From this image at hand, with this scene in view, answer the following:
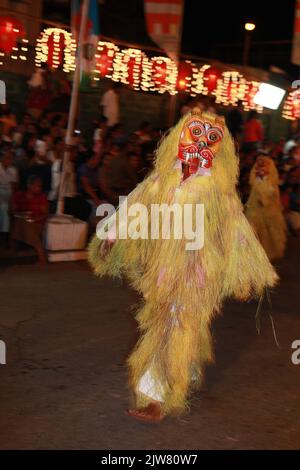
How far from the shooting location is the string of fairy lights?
12.1 metres

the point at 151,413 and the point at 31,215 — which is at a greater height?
the point at 31,215

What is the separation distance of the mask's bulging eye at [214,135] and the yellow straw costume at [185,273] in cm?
6

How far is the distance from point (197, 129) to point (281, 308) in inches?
161

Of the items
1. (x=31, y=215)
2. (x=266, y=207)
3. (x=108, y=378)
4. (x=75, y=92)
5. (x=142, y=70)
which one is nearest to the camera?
(x=108, y=378)

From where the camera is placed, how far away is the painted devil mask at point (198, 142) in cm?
413

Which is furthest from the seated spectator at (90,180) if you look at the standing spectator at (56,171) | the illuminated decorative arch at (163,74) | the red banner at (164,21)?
the illuminated decorative arch at (163,74)

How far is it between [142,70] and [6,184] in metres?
5.53

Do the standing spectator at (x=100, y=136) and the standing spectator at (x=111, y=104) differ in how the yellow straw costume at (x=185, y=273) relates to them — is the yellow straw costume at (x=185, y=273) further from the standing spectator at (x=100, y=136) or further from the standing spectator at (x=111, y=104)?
the standing spectator at (x=111, y=104)

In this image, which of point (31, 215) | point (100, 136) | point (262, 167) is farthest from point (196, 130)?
point (100, 136)

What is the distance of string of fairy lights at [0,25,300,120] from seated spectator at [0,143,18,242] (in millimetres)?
2035

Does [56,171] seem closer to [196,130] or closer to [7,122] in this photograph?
[7,122]

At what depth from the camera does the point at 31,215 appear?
8.86 metres

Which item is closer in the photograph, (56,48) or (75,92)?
(75,92)
